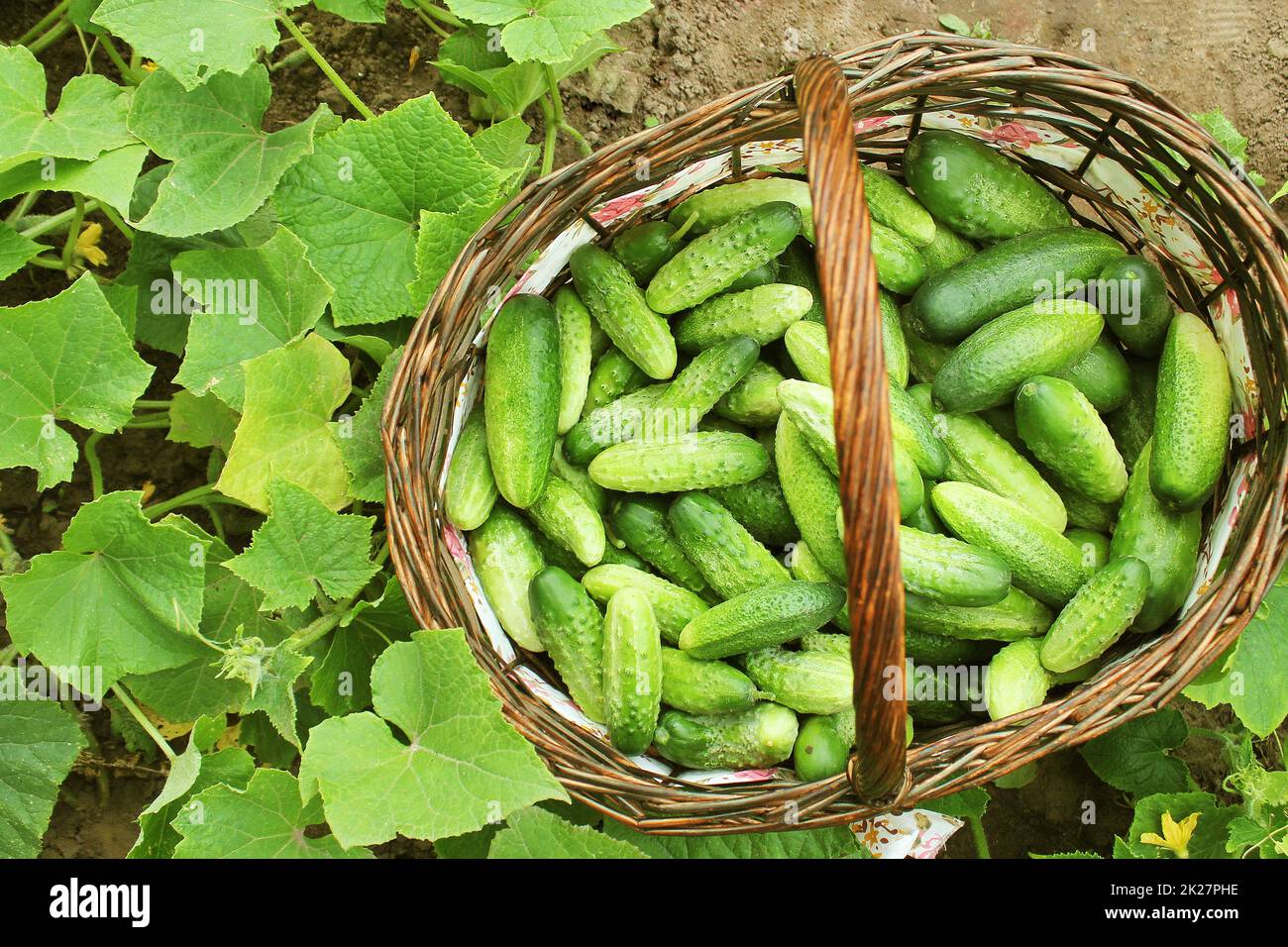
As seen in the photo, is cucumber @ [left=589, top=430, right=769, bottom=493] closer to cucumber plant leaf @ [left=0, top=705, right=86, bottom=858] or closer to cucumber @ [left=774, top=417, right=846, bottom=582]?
cucumber @ [left=774, top=417, right=846, bottom=582]

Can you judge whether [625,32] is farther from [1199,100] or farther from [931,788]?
[931,788]

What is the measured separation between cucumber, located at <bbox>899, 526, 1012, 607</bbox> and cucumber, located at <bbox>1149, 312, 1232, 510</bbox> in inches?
11.8

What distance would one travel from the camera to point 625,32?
2.28 metres

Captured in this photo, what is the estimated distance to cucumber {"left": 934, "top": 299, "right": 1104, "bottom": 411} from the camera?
1.64m

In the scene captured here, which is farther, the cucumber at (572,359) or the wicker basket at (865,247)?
the cucumber at (572,359)

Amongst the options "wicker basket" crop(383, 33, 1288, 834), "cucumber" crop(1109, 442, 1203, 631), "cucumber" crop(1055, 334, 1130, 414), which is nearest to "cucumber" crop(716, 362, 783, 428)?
"wicker basket" crop(383, 33, 1288, 834)

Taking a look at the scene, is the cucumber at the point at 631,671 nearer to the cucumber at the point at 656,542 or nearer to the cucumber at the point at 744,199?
the cucumber at the point at 656,542

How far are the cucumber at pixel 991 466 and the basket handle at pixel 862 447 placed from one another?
59cm

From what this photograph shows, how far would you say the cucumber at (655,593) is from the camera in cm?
166

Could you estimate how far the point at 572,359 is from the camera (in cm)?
175

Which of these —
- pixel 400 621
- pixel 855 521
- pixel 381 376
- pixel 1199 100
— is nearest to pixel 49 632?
pixel 400 621

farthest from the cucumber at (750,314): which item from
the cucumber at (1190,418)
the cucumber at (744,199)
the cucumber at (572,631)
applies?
the cucumber at (1190,418)

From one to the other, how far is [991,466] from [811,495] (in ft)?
1.01

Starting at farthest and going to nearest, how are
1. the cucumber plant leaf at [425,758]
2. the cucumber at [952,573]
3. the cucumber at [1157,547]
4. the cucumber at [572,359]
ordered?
the cucumber at [572,359]
the cucumber at [1157,547]
the cucumber at [952,573]
the cucumber plant leaf at [425,758]
